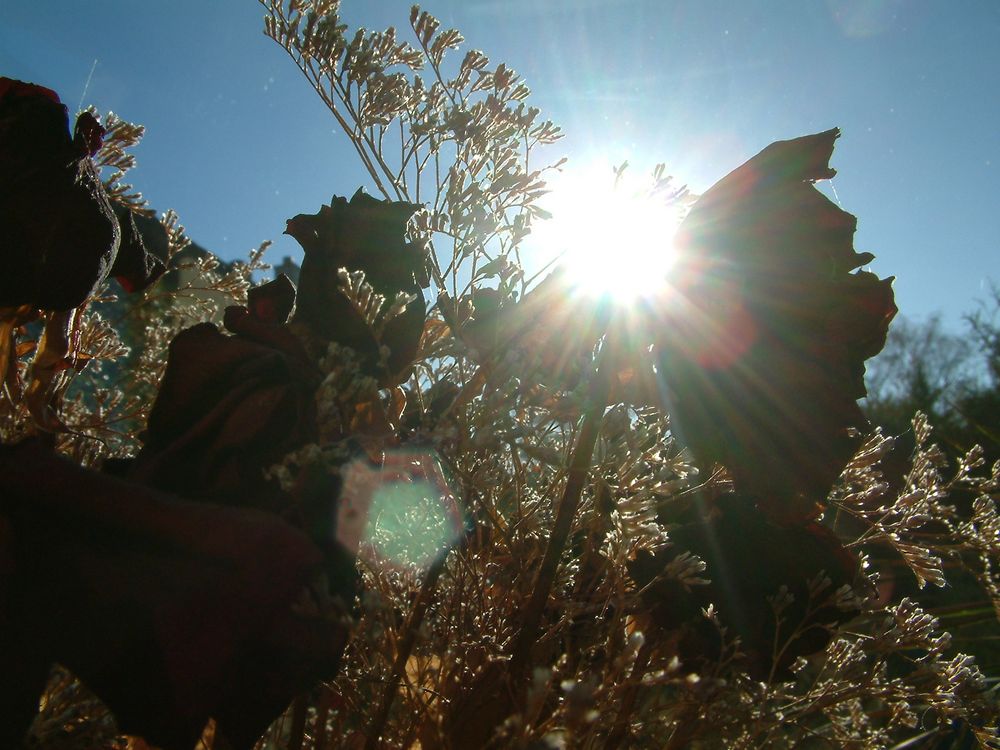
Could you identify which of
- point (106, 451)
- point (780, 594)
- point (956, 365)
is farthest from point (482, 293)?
point (956, 365)

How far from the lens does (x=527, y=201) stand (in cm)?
74

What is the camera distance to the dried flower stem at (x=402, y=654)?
0.56m

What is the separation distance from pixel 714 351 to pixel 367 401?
0.26 m

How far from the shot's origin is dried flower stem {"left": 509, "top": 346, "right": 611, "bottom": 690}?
54 centimetres

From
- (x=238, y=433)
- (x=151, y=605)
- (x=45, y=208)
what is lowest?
(x=151, y=605)

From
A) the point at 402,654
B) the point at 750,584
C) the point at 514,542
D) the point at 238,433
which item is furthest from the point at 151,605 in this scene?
the point at 750,584

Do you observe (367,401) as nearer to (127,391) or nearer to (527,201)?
(527,201)

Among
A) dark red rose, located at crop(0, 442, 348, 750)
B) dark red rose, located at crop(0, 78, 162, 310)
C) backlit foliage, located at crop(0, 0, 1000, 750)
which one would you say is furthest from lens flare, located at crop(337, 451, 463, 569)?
dark red rose, located at crop(0, 78, 162, 310)

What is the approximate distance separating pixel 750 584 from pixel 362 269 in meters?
0.43

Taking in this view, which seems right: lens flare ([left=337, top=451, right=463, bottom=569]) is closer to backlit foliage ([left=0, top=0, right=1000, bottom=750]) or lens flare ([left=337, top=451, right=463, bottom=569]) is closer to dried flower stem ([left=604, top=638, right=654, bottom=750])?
backlit foliage ([left=0, top=0, right=1000, bottom=750])

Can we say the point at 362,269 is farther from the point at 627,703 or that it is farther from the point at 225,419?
the point at 627,703

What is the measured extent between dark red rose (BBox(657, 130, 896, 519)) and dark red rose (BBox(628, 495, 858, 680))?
0.22 feet

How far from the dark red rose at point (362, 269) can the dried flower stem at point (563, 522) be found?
0.15m

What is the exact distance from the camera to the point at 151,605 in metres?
0.36
